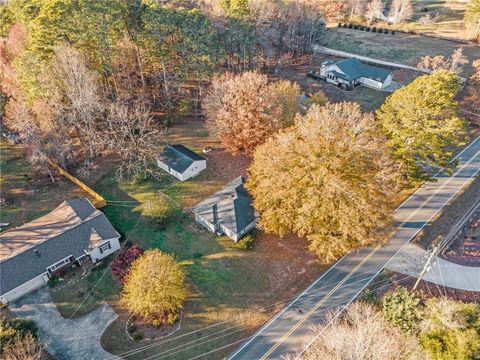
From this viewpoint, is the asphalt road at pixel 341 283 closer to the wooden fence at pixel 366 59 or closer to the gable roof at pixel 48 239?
the gable roof at pixel 48 239

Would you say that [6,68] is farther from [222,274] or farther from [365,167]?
[365,167]

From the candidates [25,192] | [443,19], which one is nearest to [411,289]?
[25,192]

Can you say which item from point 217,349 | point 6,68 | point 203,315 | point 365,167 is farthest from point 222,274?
point 6,68

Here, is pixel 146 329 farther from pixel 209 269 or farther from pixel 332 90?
pixel 332 90

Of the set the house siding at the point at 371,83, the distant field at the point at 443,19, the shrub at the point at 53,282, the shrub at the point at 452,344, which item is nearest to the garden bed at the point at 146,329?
the shrub at the point at 53,282

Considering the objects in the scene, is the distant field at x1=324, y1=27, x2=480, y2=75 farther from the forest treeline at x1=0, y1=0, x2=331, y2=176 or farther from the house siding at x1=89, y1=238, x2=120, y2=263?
the house siding at x1=89, y1=238, x2=120, y2=263

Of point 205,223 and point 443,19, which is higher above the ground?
point 443,19
